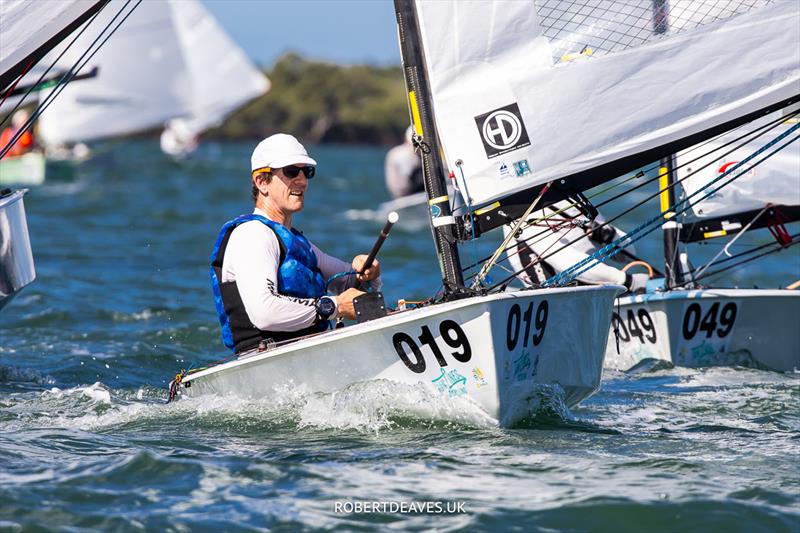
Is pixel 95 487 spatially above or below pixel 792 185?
below

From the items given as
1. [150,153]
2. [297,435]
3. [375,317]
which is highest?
[150,153]

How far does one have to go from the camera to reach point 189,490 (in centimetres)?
435

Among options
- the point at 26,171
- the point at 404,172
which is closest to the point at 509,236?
the point at 404,172

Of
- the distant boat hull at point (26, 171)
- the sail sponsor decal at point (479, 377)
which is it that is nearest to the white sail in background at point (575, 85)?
the sail sponsor decal at point (479, 377)

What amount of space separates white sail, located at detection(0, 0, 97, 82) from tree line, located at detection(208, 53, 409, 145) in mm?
74610

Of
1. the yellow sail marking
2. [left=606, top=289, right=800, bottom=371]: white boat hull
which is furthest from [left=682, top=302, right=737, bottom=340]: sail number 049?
the yellow sail marking

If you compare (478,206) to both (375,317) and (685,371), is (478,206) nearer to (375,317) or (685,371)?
(375,317)

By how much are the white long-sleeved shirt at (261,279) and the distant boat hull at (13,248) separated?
184cm

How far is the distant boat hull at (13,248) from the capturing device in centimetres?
668

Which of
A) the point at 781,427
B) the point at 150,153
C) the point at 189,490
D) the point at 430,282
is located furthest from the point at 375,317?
the point at 150,153

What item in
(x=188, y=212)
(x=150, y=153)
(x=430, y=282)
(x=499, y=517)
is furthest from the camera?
(x=150, y=153)

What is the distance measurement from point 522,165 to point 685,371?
286cm

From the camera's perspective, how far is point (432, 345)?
16.3 ft

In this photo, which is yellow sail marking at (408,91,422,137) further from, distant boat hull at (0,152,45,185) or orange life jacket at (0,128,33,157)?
distant boat hull at (0,152,45,185)
